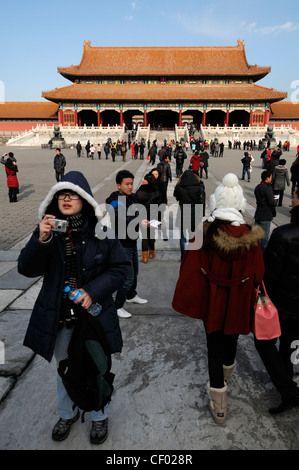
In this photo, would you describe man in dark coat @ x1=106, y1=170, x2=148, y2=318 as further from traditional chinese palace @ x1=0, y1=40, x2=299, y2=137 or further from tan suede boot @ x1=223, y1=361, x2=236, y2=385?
traditional chinese palace @ x1=0, y1=40, x2=299, y2=137

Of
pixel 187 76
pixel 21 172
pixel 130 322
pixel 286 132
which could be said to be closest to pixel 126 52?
pixel 187 76

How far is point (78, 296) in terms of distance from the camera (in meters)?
1.71

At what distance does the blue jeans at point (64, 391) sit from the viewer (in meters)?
1.92

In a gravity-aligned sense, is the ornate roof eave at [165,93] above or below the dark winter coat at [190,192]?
above

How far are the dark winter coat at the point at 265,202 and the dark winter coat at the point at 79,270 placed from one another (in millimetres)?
3513

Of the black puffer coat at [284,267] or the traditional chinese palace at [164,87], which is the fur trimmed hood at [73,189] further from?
the traditional chinese palace at [164,87]

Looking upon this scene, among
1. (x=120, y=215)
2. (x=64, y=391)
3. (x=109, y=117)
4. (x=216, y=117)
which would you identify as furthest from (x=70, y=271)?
(x=216, y=117)

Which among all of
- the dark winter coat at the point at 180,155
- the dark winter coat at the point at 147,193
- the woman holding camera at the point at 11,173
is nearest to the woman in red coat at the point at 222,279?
the dark winter coat at the point at 147,193

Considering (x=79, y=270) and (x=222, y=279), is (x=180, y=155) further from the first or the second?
(x=79, y=270)

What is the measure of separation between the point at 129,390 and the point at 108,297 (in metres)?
0.94

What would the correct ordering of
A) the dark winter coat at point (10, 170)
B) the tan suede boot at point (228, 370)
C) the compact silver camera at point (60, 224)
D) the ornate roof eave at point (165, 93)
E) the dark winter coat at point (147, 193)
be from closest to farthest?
the compact silver camera at point (60, 224) < the tan suede boot at point (228, 370) < the dark winter coat at point (147, 193) < the dark winter coat at point (10, 170) < the ornate roof eave at point (165, 93)

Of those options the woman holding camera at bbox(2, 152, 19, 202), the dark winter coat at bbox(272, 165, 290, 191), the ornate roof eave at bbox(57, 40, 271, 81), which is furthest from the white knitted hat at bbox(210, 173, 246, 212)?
the ornate roof eave at bbox(57, 40, 271, 81)

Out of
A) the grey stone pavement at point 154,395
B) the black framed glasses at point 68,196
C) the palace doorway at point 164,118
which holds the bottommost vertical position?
the grey stone pavement at point 154,395

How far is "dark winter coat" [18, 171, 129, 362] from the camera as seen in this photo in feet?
5.75
